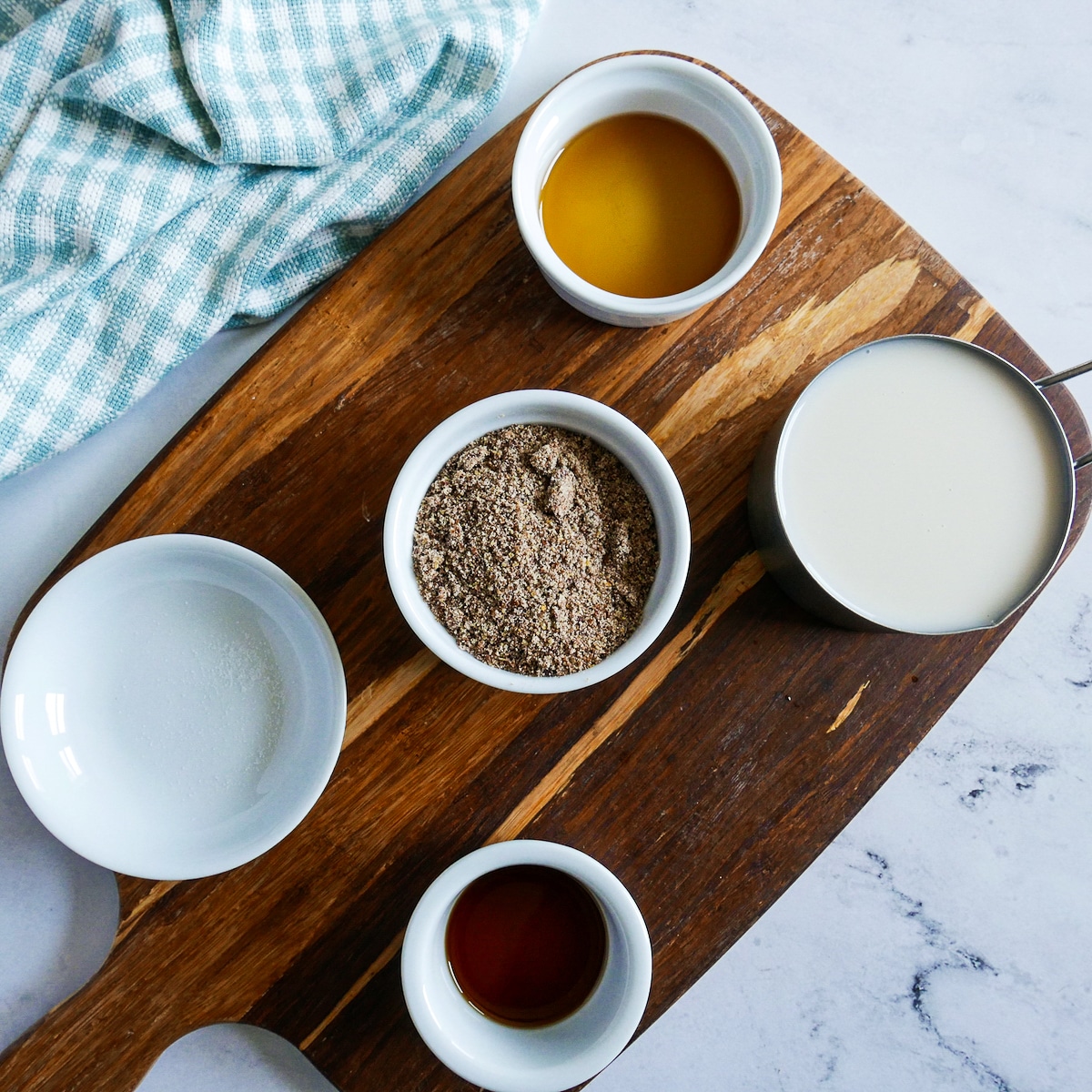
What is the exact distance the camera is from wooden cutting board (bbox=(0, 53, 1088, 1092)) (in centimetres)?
98

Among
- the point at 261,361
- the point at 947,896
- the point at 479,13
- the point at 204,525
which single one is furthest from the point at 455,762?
the point at 479,13

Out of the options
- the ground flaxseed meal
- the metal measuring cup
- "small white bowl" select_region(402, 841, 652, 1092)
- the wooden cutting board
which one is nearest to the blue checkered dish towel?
the wooden cutting board

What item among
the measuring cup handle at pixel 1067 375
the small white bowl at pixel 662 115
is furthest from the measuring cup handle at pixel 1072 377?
the small white bowl at pixel 662 115

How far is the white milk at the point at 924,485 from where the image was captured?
88 centimetres

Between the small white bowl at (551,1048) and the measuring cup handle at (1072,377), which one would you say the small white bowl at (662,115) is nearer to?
the measuring cup handle at (1072,377)

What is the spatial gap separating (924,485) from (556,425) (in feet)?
1.30

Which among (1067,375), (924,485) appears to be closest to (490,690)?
(924,485)

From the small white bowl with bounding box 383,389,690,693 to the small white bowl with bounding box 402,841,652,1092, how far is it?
19cm

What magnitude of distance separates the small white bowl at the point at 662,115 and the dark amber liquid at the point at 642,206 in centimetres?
1

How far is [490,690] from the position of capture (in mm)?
980

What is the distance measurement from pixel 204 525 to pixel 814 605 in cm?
70

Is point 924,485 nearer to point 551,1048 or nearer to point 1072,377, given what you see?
point 1072,377

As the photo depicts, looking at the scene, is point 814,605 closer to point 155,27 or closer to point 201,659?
point 201,659

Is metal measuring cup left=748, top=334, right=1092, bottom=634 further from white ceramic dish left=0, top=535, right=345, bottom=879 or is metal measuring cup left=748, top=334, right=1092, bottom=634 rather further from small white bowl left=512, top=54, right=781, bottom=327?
white ceramic dish left=0, top=535, right=345, bottom=879
